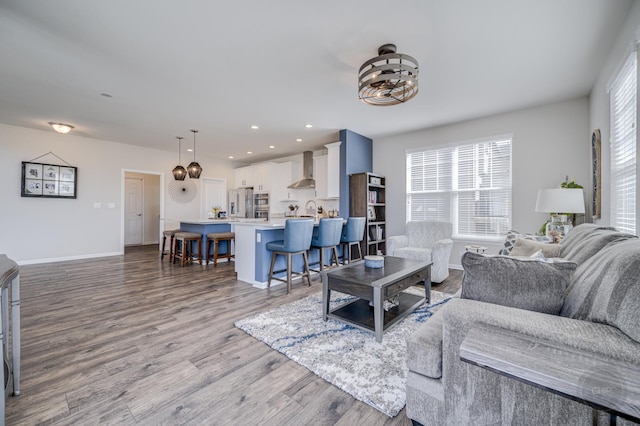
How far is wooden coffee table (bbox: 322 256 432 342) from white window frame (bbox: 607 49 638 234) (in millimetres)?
1631

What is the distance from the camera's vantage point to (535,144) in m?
3.99

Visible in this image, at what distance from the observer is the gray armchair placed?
370cm

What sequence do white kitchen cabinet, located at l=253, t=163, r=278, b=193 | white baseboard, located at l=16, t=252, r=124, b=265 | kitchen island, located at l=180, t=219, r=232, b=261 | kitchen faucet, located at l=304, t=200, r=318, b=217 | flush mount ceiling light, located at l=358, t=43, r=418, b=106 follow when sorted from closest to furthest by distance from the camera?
flush mount ceiling light, located at l=358, t=43, r=418, b=106
white baseboard, located at l=16, t=252, r=124, b=265
kitchen island, located at l=180, t=219, r=232, b=261
kitchen faucet, located at l=304, t=200, r=318, b=217
white kitchen cabinet, located at l=253, t=163, r=278, b=193

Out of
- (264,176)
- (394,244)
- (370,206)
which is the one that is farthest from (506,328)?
(264,176)

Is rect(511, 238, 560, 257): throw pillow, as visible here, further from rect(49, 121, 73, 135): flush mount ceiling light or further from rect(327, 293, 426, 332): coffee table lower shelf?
rect(49, 121, 73, 135): flush mount ceiling light

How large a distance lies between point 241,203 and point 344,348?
22.1 feet

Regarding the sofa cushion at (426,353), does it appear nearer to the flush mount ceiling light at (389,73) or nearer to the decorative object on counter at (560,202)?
the flush mount ceiling light at (389,73)

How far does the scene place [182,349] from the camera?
2.06 meters

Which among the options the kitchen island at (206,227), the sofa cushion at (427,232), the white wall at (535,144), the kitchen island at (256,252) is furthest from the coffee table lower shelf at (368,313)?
the kitchen island at (206,227)

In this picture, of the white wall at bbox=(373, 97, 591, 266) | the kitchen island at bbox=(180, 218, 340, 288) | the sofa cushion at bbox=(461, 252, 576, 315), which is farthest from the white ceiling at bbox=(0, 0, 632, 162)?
the sofa cushion at bbox=(461, 252, 576, 315)

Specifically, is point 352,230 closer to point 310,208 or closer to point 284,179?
point 310,208

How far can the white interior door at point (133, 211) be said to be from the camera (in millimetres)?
8023

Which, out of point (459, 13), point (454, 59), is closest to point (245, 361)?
point (459, 13)

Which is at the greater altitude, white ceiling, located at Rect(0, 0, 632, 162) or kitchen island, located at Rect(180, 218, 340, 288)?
white ceiling, located at Rect(0, 0, 632, 162)
